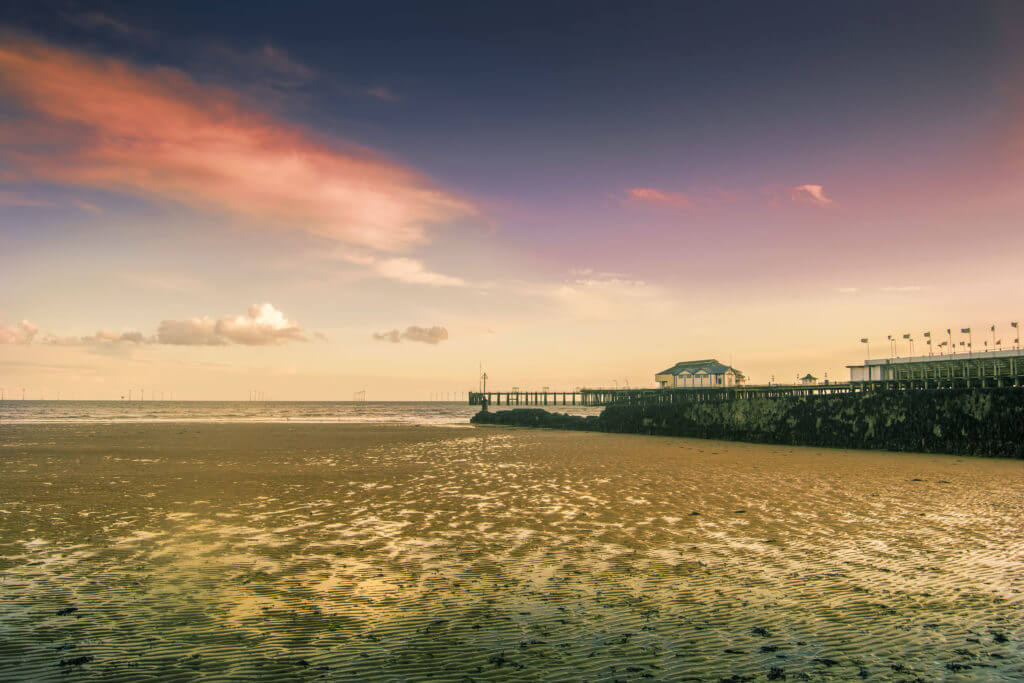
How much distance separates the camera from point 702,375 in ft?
323

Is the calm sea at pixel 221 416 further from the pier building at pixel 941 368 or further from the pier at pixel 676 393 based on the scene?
the pier building at pixel 941 368

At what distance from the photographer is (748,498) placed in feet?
38.9

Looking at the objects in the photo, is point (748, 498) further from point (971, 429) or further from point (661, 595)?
point (971, 429)

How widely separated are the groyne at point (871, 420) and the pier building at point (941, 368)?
35.8m

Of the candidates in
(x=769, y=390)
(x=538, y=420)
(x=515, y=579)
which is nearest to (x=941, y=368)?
(x=769, y=390)

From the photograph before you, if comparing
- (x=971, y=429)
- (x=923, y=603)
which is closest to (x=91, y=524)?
(x=923, y=603)

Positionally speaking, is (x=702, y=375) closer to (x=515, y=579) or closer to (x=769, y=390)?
(x=769, y=390)

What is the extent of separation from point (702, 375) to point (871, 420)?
76694mm

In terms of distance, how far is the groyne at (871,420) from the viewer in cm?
1988

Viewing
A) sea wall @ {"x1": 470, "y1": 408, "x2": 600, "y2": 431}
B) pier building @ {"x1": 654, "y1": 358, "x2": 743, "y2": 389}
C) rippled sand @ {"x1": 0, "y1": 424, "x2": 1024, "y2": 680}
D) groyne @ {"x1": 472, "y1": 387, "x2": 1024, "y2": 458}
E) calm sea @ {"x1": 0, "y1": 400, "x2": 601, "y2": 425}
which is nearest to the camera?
rippled sand @ {"x1": 0, "y1": 424, "x2": 1024, "y2": 680}

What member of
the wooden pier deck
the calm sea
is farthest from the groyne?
the calm sea

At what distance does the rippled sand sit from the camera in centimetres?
453

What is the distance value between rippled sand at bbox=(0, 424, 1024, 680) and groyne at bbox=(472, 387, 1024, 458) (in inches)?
283

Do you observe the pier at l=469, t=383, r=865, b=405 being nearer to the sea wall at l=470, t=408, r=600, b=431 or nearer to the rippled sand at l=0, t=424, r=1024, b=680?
the sea wall at l=470, t=408, r=600, b=431
